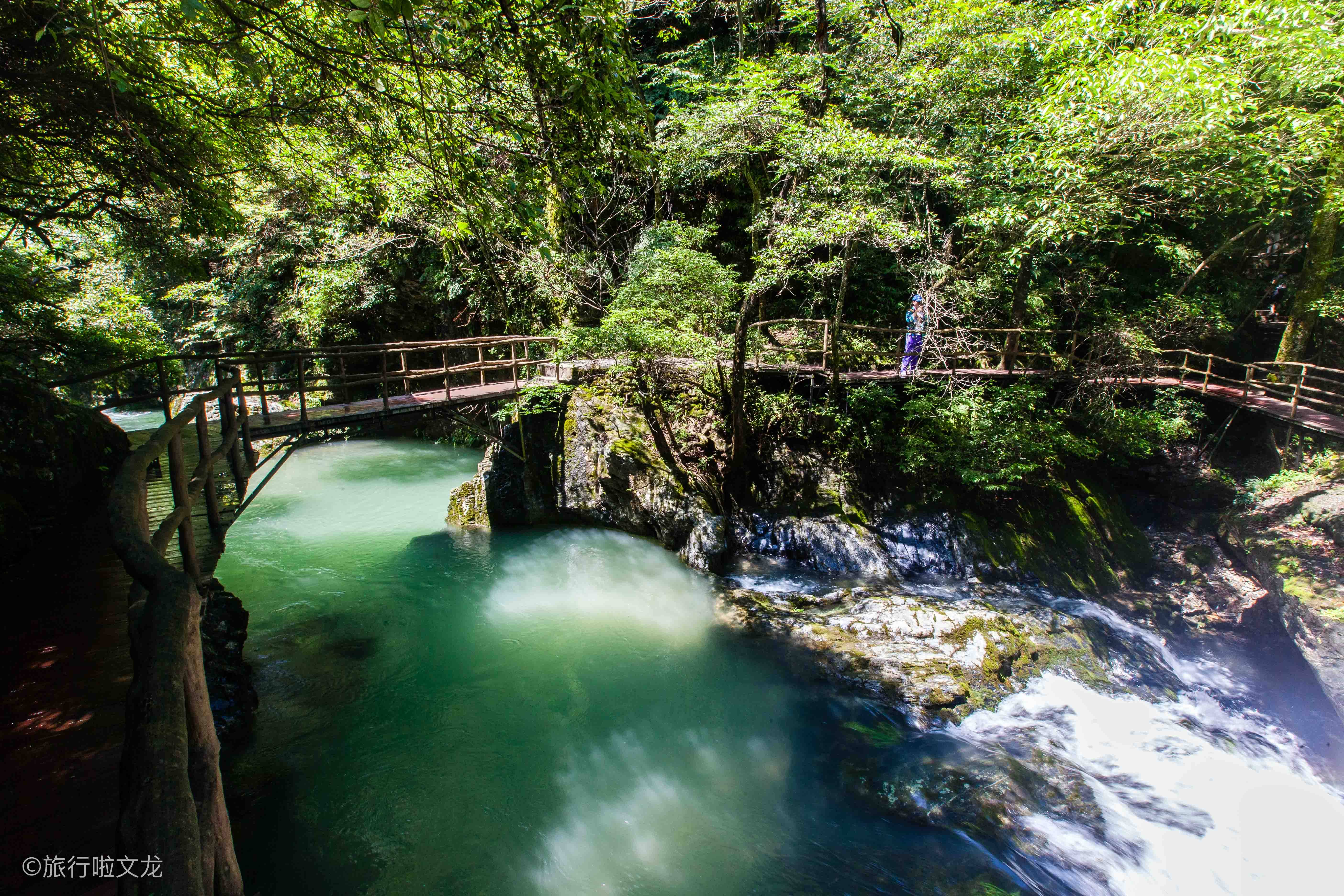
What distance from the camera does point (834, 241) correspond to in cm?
878

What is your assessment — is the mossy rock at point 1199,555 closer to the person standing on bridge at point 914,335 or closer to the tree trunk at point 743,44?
the person standing on bridge at point 914,335

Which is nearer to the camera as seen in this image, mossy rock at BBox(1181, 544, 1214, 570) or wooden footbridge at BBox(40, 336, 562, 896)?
wooden footbridge at BBox(40, 336, 562, 896)

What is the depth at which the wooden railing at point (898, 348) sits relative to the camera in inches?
400

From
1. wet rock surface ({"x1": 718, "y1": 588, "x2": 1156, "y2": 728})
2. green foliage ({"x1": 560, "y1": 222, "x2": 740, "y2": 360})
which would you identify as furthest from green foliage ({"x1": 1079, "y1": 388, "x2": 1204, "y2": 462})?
green foliage ({"x1": 560, "y1": 222, "x2": 740, "y2": 360})

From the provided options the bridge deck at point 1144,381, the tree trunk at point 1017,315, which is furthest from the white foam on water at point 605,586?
the tree trunk at point 1017,315

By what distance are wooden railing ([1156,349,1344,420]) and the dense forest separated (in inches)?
24.9

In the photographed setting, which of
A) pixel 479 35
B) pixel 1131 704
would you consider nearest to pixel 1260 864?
pixel 1131 704

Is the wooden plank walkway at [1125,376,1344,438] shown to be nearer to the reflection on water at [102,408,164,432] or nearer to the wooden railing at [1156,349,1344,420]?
the wooden railing at [1156,349,1344,420]

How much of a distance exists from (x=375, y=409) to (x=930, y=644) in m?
8.48

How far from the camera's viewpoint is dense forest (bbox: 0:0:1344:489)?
462 cm

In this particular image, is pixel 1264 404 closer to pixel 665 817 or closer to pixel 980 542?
pixel 980 542

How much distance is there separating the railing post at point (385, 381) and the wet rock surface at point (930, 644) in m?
5.76

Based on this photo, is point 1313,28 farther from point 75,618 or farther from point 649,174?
point 75,618

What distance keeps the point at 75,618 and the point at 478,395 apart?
5.97 metres
